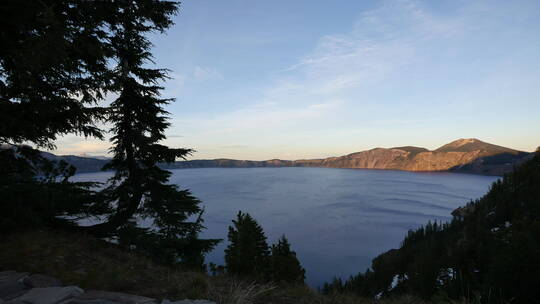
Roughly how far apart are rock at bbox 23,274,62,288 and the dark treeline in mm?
25530

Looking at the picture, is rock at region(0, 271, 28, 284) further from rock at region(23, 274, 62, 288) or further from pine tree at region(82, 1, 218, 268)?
pine tree at region(82, 1, 218, 268)

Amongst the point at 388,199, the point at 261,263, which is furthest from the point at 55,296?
the point at 388,199

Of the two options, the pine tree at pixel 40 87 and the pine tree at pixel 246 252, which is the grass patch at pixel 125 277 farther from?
the pine tree at pixel 246 252

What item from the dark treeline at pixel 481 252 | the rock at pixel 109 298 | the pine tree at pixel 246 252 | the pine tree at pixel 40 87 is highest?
the pine tree at pixel 40 87

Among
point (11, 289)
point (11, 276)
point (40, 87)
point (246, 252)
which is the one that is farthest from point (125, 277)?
point (246, 252)

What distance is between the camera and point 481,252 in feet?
218

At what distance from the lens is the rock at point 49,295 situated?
122 inches

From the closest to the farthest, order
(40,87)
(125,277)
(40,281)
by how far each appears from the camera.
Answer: (40,281) → (125,277) → (40,87)

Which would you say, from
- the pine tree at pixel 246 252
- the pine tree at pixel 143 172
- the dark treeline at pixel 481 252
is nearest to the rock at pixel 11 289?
the pine tree at pixel 143 172

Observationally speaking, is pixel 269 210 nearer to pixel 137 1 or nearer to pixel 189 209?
pixel 189 209

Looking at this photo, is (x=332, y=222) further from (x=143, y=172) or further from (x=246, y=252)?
(x=143, y=172)

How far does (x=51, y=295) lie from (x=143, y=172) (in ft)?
23.6

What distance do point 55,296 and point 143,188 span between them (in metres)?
7.41

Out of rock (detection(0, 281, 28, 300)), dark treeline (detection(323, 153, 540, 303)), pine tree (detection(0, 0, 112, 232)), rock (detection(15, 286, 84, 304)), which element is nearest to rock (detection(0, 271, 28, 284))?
rock (detection(0, 281, 28, 300))
